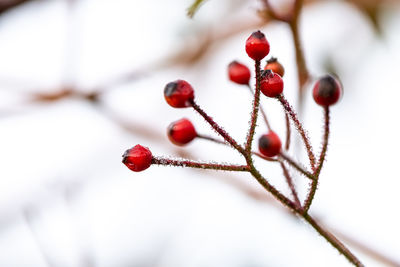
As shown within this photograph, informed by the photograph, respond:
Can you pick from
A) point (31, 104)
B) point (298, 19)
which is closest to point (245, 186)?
point (298, 19)

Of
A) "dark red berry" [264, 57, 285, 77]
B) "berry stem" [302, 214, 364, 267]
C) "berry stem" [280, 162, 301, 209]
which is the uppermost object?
"dark red berry" [264, 57, 285, 77]

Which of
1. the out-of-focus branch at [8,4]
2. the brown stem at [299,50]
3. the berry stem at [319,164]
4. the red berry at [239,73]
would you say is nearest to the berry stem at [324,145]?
the berry stem at [319,164]

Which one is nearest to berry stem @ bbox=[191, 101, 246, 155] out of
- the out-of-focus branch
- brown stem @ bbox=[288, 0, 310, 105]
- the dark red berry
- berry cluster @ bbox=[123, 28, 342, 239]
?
berry cluster @ bbox=[123, 28, 342, 239]

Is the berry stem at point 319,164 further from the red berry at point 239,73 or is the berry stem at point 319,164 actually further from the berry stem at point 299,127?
the red berry at point 239,73

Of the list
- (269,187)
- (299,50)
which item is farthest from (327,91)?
(299,50)

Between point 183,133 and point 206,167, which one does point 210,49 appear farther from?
point 206,167

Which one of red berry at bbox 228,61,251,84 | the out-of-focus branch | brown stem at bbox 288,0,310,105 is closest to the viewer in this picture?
red berry at bbox 228,61,251,84

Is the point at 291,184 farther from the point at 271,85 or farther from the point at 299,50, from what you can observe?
the point at 299,50

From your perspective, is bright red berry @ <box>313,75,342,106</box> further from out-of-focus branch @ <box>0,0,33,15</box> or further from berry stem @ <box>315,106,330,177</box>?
out-of-focus branch @ <box>0,0,33,15</box>
